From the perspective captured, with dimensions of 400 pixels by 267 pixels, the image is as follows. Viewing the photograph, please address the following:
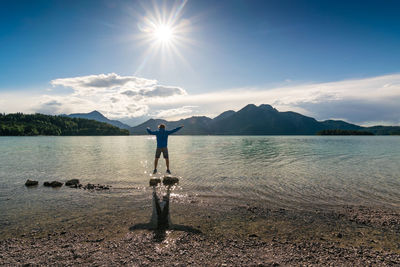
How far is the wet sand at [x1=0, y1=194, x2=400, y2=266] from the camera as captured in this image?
749 cm

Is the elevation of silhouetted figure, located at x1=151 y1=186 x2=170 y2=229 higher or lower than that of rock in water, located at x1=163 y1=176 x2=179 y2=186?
lower

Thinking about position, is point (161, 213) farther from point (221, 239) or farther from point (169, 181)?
point (169, 181)

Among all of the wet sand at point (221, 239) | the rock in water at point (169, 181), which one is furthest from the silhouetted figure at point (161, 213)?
the rock in water at point (169, 181)

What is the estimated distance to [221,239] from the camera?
9.12 m

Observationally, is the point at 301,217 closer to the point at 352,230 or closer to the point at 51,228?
the point at 352,230

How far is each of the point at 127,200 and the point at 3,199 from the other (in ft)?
28.8

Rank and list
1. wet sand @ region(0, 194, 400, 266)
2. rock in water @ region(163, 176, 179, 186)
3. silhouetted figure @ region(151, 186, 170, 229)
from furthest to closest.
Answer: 1. rock in water @ region(163, 176, 179, 186)
2. silhouetted figure @ region(151, 186, 170, 229)
3. wet sand @ region(0, 194, 400, 266)

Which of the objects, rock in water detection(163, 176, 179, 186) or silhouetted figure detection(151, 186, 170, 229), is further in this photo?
rock in water detection(163, 176, 179, 186)

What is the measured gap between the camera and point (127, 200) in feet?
48.3

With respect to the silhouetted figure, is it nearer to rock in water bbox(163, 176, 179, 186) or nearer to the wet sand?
the wet sand

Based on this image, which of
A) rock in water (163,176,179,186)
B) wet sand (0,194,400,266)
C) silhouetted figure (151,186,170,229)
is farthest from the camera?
rock in water (163,176,179,186)

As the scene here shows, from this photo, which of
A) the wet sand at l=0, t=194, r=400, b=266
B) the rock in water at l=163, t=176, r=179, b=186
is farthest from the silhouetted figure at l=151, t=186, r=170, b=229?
the rock in water at l=163, t=176, r=179, b=186

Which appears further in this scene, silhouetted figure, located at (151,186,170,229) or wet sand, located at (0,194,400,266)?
silhouetted figure, located at (151,186,170,229)

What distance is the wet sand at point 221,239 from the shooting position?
7488 millimetres
